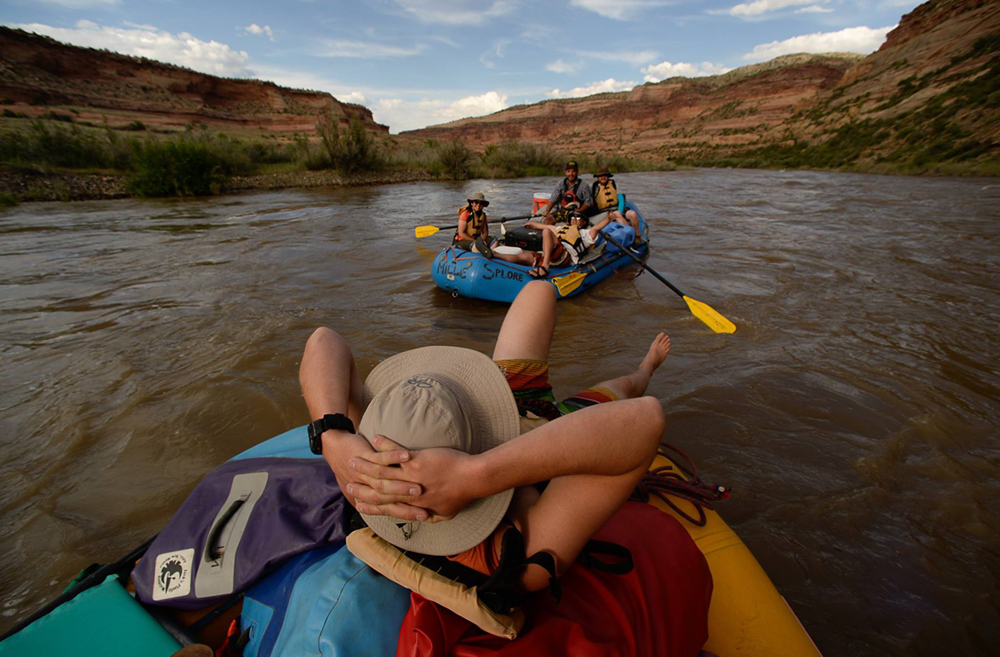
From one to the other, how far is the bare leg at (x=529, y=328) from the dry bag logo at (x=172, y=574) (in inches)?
49.8

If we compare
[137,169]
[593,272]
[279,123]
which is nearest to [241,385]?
[593,272]

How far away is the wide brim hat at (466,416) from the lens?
1.04 metres

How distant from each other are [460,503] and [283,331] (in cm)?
407

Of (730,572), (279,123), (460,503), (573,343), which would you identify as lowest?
(573,343)

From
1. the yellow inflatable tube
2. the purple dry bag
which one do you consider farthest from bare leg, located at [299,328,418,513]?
the yellow inflatable tube

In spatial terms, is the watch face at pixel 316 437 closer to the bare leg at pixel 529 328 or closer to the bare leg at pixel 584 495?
the bare leg at pixel 584 495

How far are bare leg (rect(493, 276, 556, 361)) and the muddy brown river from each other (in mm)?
1306

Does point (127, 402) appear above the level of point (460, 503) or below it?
below

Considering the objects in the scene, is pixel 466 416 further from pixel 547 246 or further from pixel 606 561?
pixel 547 246

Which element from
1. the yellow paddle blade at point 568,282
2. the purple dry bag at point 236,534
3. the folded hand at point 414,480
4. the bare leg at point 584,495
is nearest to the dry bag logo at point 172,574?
the purple dry bag at point 236,534

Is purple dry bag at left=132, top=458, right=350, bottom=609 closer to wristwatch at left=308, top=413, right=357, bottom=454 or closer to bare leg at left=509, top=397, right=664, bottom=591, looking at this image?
wristwatch at left=308, top=413, right=357, bottom=454

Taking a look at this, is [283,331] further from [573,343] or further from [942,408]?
[942,408]

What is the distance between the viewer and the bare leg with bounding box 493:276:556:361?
196cm

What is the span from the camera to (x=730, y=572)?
1.44 m
